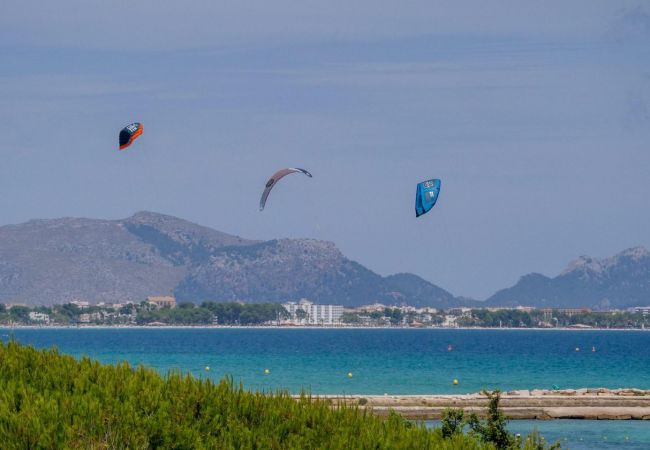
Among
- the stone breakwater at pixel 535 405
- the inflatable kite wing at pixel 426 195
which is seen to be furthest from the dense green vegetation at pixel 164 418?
the stone breakwater at pixel 535 405

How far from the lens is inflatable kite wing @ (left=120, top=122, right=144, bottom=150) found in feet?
134

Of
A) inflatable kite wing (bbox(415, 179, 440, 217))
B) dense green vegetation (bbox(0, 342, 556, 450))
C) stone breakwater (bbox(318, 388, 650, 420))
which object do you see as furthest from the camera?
stone breakwater (bbox(318, 388, 650, 420))

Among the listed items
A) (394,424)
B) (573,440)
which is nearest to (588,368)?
(573,440)

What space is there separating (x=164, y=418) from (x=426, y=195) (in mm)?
23501

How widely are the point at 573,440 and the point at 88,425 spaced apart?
94.9 feet

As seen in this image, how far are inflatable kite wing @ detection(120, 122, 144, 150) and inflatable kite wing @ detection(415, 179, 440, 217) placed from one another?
9.44 meters

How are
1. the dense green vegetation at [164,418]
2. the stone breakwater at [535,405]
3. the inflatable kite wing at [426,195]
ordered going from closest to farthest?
1. the dense green vegetation at [164,418]
2. the inflatable kite wing at [426,195]
3. the stone breakwater at [535,405]

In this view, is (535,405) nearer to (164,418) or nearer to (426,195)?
(426,195)

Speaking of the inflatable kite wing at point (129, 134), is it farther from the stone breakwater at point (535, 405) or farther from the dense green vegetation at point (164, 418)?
the dense green vegetation at point (164, 418)

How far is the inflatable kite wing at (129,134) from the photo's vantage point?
134 feet

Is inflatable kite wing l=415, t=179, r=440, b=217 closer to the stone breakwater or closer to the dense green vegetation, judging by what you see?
the stone breakwater

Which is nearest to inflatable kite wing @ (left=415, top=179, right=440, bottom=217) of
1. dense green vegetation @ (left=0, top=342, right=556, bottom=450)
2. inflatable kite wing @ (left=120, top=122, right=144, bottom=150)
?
inflatable kite wing @ (left=120, top=122, right=144, bottom=150)

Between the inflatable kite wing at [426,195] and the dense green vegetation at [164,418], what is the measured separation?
20862 mm

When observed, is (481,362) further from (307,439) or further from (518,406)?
(307,439)
